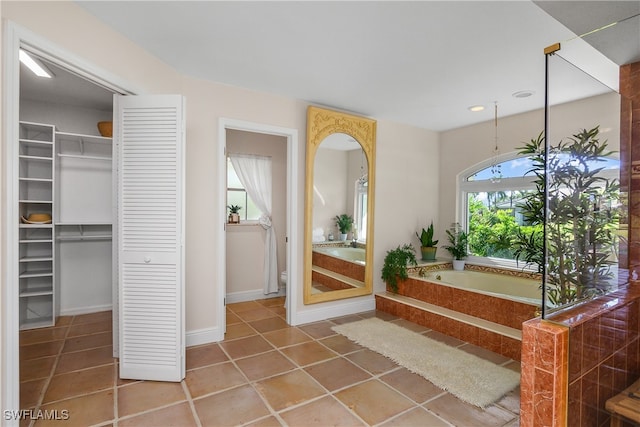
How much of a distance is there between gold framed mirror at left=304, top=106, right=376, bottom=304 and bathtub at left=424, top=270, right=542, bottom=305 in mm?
941

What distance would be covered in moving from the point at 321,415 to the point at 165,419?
0.94 m

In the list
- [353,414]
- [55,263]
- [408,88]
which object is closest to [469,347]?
[353,414]

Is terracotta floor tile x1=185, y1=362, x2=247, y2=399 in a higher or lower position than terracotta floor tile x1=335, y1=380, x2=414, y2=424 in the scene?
higher

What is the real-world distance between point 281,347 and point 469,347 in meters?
1.74

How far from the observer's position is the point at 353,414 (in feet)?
6.64

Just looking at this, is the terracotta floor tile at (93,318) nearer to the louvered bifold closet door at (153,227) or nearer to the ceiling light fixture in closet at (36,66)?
the louvered bifold closet door at (153,227)

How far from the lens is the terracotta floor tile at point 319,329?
10.8 ft

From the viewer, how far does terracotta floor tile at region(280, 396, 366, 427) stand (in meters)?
1.94

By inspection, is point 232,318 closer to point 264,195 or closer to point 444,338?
point 264,195

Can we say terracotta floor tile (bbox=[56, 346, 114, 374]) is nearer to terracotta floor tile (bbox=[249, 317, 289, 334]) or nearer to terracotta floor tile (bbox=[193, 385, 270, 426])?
terracotta floor tile (bbox=[193, 385, 270, 426])

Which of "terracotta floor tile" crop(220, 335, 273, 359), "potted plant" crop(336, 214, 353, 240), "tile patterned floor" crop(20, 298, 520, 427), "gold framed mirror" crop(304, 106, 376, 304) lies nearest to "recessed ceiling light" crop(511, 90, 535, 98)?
"gold framed mirror" crop(304, 106, 376, 304)

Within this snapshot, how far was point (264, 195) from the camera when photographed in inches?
179

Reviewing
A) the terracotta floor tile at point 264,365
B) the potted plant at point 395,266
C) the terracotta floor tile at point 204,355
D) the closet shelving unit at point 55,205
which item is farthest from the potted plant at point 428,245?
the closet shelving unit at point 55,205

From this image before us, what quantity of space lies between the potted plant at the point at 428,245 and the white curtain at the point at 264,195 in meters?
2.06
